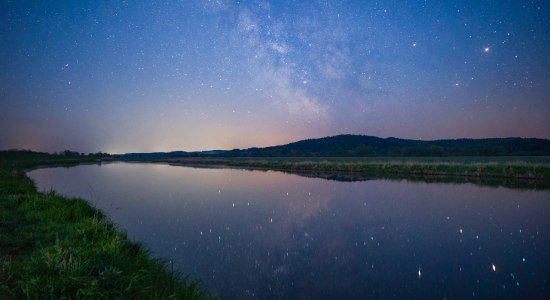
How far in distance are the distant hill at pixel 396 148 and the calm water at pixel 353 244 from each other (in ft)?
315

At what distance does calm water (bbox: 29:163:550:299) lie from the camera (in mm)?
6074

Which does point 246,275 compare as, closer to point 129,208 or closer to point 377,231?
point 377,231

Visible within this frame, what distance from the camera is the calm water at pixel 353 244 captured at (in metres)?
6.07

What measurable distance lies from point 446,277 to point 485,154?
10611 cm

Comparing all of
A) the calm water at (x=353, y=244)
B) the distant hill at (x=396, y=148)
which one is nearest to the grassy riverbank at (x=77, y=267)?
the calm water at (x=353, y=244)

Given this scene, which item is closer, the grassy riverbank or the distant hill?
the grassy riverbank

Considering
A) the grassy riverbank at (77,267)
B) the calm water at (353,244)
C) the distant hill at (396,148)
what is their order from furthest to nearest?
the distant hill at (396,148) < the calm water at (353,244) < the grassy riverbank at (77,267)

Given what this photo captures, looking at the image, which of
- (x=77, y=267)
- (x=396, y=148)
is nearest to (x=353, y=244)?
(x=77, y=267)

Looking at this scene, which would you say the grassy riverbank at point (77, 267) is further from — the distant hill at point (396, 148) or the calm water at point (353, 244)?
the distant hill at point (396, 148)

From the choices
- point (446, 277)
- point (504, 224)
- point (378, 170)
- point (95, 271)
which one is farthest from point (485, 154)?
point (95, 271)

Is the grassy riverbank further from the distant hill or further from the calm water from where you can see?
the distant hill

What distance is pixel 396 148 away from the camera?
11806 centimetres

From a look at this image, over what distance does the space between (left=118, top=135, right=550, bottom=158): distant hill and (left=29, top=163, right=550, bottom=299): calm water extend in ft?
315

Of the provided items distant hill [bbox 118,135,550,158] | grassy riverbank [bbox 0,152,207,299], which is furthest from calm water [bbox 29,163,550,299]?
distant hill [bbox 118,135,550,158]
